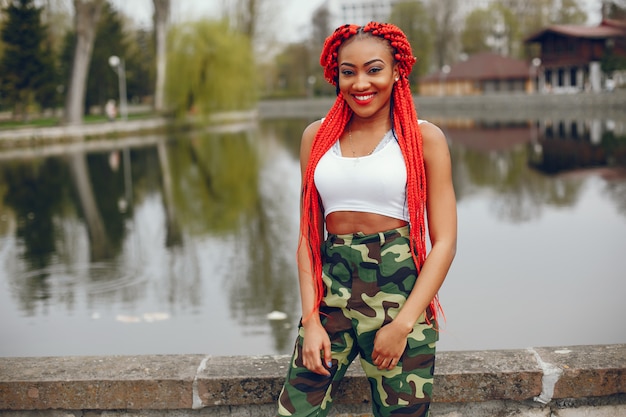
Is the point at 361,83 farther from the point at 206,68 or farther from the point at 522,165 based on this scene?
the point at 206,68

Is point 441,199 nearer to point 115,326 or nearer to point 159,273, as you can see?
point 115,326

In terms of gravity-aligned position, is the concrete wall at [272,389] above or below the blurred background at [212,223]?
above

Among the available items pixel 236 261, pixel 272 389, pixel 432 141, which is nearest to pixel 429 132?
pixel 432 141

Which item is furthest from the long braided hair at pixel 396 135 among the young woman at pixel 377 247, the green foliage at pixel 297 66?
the green foliage at pixel 297 66

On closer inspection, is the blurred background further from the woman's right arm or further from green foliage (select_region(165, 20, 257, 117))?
the woman's right arm

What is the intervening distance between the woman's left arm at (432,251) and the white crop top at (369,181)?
0.09 metres

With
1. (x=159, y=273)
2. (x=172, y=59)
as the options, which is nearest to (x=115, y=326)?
(x=159, y=273)

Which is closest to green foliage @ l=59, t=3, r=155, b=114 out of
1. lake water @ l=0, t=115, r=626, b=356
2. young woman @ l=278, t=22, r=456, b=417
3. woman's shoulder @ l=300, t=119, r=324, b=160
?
lake water @ l=0, t=115, r=626, b=356

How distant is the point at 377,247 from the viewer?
234 cm

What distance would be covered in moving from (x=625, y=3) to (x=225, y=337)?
53.9 m

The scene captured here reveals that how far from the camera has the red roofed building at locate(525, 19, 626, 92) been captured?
5616 centimetres

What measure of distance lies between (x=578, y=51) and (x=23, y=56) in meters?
38.3

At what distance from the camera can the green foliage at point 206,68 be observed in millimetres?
41844

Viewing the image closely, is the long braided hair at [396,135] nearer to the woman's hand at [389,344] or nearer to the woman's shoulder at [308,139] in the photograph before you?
the woman's shoulder at [308,139]
